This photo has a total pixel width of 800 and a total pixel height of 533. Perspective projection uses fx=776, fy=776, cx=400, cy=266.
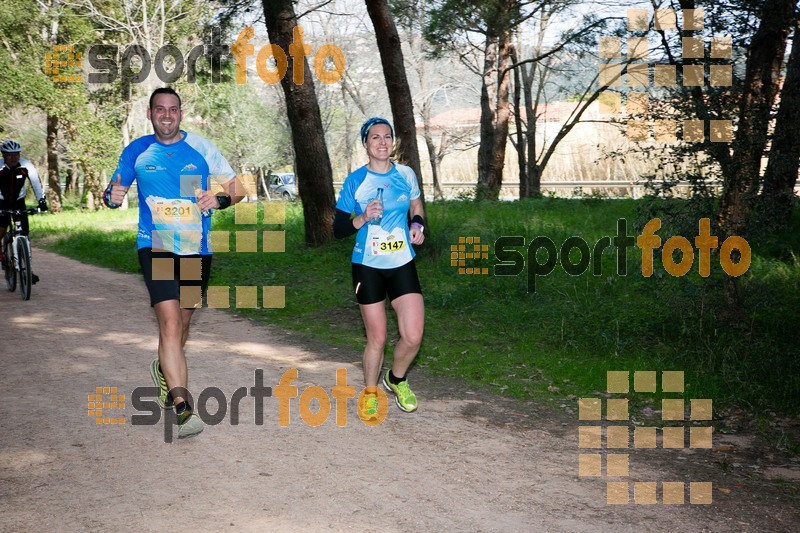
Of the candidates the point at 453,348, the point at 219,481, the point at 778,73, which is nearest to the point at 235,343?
the point at 453,348

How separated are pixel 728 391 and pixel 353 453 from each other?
388 cm

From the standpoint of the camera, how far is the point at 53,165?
3425cm

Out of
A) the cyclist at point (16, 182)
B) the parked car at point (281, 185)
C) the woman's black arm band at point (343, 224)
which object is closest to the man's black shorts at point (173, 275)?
the woman's black arm band at point (343, 224)

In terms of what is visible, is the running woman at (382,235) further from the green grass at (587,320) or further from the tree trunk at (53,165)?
the tree trunk at (53,165)

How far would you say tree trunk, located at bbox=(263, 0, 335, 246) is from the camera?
47.3ft

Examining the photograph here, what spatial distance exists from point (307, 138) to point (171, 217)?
381 inches

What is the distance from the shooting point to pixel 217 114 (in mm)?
38844

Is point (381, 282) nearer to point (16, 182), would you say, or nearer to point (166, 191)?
point (166, 191)

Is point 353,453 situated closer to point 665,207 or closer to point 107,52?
point 665,207

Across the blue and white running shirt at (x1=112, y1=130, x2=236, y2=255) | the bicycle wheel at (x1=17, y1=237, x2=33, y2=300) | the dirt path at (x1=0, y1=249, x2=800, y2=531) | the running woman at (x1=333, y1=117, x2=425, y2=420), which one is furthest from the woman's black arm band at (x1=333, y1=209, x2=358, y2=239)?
the bicycle wheel at (x1=17, y1=237, x2=33, y2=300)

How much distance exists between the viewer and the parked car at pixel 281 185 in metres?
49.6

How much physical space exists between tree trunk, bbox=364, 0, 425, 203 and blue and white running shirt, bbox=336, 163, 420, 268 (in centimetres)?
790

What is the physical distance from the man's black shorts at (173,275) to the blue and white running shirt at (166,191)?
0.19 ft

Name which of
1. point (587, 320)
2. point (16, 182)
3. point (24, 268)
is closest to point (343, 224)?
point (587, 320)
